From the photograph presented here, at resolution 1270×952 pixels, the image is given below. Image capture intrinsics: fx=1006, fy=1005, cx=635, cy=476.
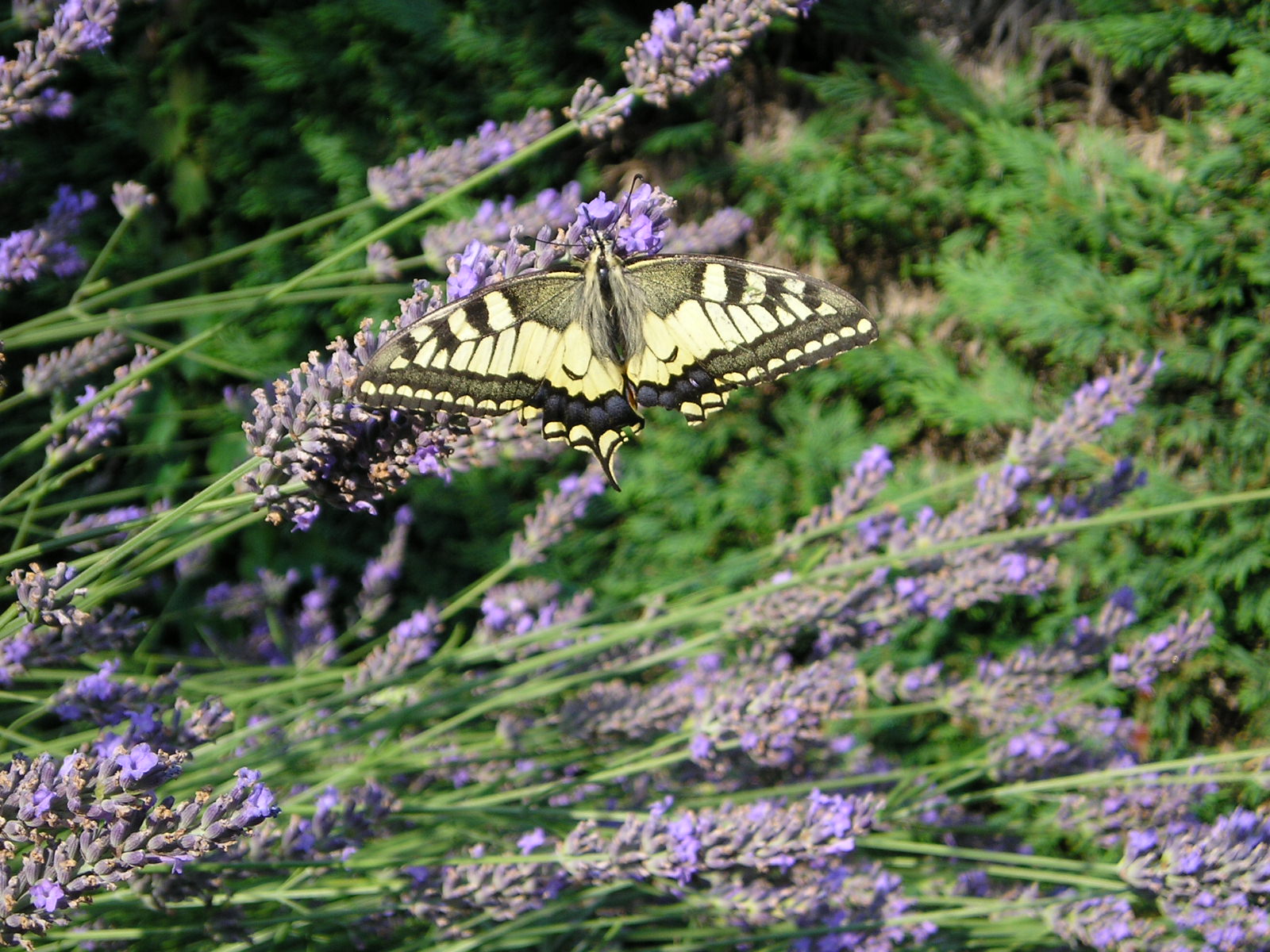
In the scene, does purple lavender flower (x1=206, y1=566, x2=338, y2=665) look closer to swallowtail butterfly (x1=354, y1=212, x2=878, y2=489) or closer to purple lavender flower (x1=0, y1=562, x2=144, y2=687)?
purple lavender flower (x1=0, y1=562, x2=144, y2=687)

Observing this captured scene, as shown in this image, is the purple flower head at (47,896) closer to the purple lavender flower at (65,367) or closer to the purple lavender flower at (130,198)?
the purple lavender flower at (65,367)

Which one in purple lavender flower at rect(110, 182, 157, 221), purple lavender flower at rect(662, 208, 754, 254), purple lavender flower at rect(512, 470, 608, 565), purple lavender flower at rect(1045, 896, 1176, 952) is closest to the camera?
purple lavender flower at rect(1045, 896, 1176, 952)

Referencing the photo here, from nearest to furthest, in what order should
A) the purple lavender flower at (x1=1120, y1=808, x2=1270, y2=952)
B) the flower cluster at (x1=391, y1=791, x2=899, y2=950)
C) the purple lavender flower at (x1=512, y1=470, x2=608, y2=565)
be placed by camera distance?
1. the flower cluster at (x1=391, y1=791, x2=899, y2=950)
2. the purple lavender flower at (x1=1120, y1=808, x2=1270, y2=952)
3. the purple lavender flower at (x1=512, y1=470, x2=608, y2=565)

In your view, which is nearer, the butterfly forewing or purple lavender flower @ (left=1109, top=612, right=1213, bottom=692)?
the butterfly forewing

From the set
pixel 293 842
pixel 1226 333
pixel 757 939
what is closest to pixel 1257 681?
pixel 1226 333

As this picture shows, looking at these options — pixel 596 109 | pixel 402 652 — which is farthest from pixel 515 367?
pixel 402 652

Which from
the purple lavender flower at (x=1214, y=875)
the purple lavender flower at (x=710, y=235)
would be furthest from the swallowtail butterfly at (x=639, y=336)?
the purple lavender flower at (x=1214, y=875)

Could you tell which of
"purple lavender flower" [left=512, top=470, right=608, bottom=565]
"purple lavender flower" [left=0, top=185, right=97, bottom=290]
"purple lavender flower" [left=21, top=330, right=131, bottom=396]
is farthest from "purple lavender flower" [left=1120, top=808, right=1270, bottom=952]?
"purple lavender flower" [left=0, top=185, right=97, bottom=290]
